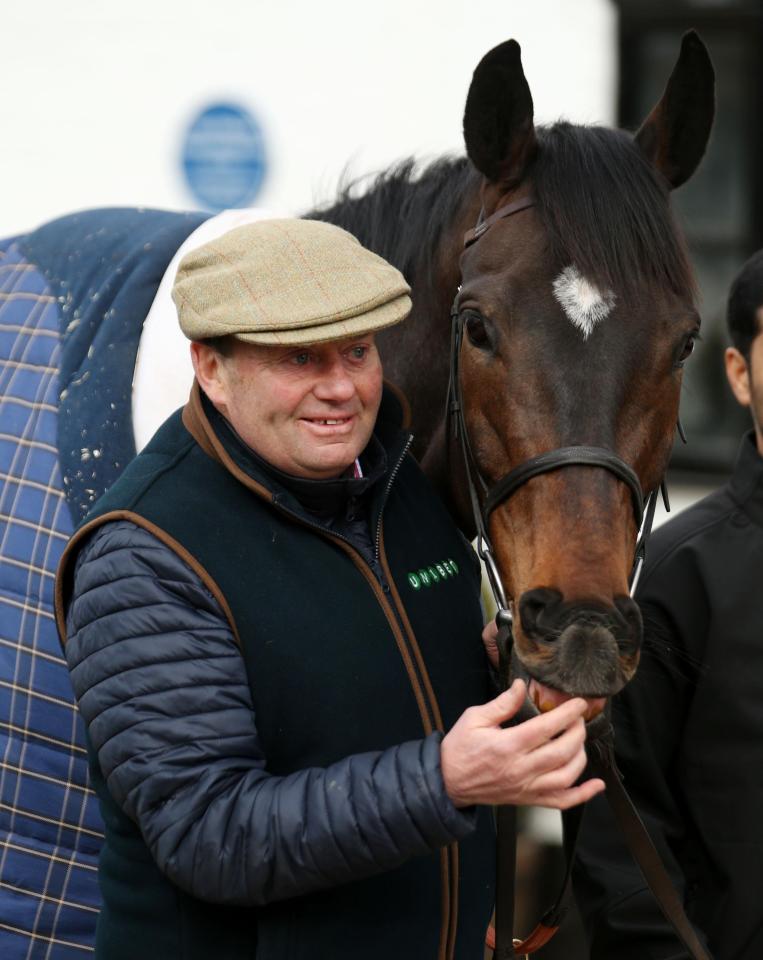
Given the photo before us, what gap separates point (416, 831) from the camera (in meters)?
1.40

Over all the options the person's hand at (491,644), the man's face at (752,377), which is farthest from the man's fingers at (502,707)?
the man's face at (752,377)

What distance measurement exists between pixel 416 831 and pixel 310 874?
0.42 ft

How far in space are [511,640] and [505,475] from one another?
0.76 ft

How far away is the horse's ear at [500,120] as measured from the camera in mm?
1876

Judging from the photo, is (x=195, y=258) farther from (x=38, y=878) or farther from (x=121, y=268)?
(x=38, y=878)

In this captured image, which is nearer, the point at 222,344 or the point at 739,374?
the point at 222,344

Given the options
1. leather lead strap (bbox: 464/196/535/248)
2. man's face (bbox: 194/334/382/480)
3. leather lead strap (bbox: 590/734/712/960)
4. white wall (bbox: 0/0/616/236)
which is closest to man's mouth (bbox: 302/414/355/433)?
man's face (bbox: 194/334/382/480)

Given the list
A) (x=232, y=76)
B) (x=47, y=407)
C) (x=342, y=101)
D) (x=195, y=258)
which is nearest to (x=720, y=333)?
(x=342, y=101)

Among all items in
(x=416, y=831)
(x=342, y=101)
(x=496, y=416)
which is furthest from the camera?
(x=342, y=101)

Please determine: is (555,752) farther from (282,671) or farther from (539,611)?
(282,671)

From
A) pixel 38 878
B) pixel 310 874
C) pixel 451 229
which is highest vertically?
pixel 451 229

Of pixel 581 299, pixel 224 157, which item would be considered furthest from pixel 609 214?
pixel 224 157

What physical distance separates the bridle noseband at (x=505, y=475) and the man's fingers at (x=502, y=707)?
30cm

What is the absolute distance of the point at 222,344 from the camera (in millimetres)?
1590
